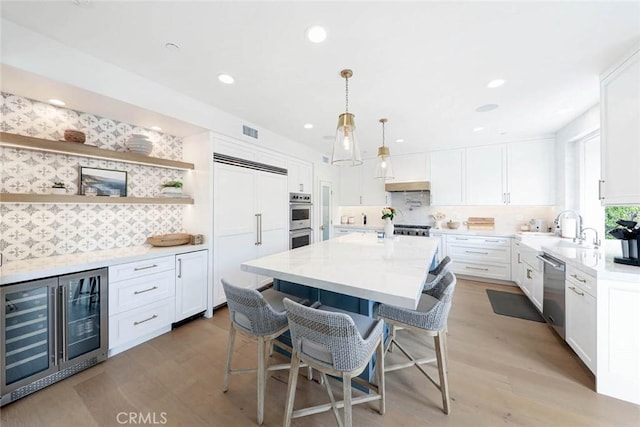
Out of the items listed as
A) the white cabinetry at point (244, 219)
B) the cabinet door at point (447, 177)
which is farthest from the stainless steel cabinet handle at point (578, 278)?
the white cabinetry at point (244, 219)

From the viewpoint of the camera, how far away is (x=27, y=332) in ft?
5.59

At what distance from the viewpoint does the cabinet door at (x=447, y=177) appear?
4.64m

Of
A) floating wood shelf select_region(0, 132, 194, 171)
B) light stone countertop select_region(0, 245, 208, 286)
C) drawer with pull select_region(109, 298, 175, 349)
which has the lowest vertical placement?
drawer with pull select_region(109, 298, 175, 349)

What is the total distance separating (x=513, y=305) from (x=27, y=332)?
5.05 metres

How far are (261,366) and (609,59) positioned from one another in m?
3.56

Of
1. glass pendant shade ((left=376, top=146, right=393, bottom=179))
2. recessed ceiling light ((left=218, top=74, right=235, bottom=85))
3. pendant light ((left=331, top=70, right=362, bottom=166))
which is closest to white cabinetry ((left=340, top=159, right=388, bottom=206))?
glass pendant shade ((left=376, top=146, right=393, bottom=179))

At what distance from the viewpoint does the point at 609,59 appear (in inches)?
74.9

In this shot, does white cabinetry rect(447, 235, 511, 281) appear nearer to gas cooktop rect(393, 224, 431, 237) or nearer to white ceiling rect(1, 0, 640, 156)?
gas cooktop rect(393, 224, 431, 237)

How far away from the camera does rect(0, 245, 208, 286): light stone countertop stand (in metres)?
1.67

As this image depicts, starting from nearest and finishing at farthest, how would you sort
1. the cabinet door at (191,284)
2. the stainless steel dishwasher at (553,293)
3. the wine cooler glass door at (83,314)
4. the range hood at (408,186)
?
1. the wine cooler glass door at (83,314)
2. the stainless steel dishwasher at (553,293)
3. the cabinet door at (191,284)
4. the range hood at (408,186)

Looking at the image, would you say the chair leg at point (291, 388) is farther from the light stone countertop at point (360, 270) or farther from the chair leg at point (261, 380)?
the light stone countertop at point (360, 270)

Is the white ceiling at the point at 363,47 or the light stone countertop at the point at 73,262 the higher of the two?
the white ceiling at the point at 363,47

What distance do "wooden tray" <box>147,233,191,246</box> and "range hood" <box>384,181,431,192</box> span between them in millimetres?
4045

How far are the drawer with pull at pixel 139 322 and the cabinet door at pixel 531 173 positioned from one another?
5544mm
